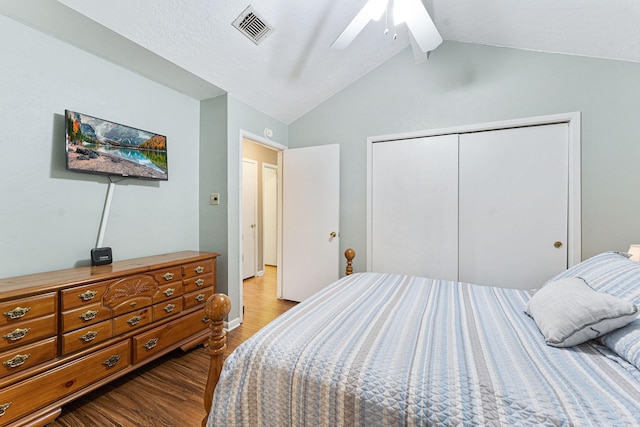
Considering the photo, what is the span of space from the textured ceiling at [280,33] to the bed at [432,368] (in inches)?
73.3

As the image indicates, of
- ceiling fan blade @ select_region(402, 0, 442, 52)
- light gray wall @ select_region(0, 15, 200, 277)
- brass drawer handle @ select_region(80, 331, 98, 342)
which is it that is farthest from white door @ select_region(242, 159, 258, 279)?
ceiling fan blade @ select_region(402, 0, 442, 52)

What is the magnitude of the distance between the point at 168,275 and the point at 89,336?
0.56 m

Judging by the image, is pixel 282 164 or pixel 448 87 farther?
pixel 282 164

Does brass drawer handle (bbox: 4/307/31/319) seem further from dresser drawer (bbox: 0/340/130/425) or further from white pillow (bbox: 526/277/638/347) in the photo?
white pillow (bbox: 526/277/638/347)

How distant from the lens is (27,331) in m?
1.31

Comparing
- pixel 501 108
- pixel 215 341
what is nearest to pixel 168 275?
pixel 215 341

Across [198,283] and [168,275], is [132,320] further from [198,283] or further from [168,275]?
[198,283]

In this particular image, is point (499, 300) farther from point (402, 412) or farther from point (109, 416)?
point (109, 416)

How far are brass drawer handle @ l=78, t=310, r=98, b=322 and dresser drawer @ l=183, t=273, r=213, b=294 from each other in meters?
0.61

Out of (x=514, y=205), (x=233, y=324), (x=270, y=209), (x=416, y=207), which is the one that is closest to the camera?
(x=514, y=205)

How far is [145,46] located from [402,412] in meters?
2.59

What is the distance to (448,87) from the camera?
2.62 meters

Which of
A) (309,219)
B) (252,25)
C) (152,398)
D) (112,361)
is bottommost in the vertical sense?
(152,398)

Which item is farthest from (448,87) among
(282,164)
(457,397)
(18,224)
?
(18,224)
